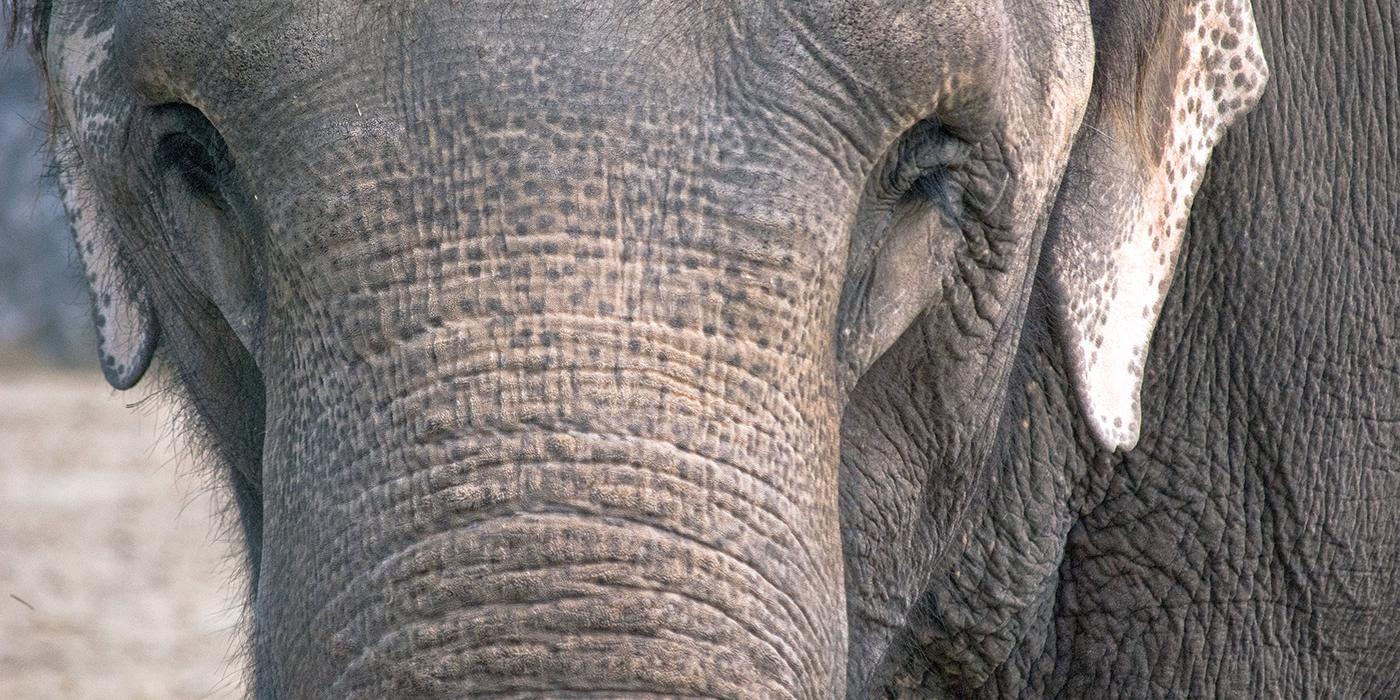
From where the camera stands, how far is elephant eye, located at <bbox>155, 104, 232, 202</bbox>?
214 centimetres

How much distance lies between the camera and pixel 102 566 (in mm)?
8000

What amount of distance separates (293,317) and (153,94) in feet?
1.07

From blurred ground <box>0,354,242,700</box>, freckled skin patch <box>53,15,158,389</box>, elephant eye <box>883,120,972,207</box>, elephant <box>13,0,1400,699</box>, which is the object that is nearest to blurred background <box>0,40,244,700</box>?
blurred ground <box>0,354,242,700</box>

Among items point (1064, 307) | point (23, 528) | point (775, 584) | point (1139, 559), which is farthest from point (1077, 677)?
point (23, 528)

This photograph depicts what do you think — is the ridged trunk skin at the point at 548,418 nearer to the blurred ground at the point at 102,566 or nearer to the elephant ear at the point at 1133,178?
the elephant ear at the point at 1133,178

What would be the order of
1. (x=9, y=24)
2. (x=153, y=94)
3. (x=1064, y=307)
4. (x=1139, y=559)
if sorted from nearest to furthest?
(x=153, y=94)
(x=1064, y=307)
(x=9, y=24)
(x=1139, y=559)

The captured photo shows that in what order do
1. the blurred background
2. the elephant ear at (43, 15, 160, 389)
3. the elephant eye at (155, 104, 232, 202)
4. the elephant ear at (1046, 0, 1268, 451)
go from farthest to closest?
the blurred background
the elephant ear at (1046, 0, 1268, 451)
the elephant ear at (43, 15, 160, 389)
the elephant eye at (155, 104, 232, 202)

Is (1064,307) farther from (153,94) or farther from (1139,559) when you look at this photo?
(153,94)

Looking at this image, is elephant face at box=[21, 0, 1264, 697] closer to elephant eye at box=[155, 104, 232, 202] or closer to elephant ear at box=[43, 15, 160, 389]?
elephant eye at box=[155, 104, 232, 202]

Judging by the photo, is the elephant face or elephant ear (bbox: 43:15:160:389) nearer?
the elephant face

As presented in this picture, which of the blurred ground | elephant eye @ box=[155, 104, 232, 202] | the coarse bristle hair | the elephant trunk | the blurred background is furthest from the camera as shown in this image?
the blurred ground

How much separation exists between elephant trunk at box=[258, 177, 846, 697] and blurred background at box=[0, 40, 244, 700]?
4.38ft

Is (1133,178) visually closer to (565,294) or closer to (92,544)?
(565,294)

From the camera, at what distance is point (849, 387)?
2.19m
